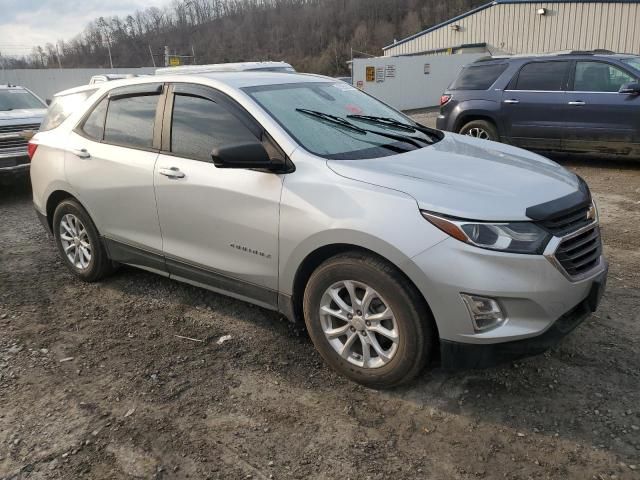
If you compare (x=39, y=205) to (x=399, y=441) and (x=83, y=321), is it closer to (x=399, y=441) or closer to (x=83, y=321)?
(x=83, y=321)

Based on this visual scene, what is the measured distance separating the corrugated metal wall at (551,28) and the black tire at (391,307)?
99.1 feet

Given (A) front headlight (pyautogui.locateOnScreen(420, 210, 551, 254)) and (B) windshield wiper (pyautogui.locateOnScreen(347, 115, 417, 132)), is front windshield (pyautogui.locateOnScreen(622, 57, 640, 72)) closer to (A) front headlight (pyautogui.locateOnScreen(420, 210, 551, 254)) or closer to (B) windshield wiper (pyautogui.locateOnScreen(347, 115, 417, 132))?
(B) windshield wiper (pyautogui.locateOnScreen(347, 115, 417, 132))

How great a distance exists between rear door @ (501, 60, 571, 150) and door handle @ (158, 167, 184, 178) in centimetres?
709

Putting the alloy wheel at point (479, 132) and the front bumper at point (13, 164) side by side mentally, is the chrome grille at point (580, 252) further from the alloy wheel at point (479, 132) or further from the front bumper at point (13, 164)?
the front bumper at point (13, 164)

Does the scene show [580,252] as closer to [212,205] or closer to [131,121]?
[212,205]

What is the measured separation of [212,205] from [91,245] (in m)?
1.64

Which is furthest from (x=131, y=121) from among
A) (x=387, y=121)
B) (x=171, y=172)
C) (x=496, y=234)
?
(x=496, y=234)

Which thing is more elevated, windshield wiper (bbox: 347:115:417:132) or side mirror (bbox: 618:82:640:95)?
windshield wiper (bbox: 347:115:417:132)

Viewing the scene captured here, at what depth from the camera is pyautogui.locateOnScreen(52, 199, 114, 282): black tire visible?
4.60 m

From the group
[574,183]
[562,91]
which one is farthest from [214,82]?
[562,91]

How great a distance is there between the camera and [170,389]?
328 cm

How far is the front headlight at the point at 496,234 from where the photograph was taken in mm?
2705

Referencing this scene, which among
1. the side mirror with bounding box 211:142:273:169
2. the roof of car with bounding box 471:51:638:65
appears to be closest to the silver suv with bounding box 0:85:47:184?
the side mirror with bounding box 211:142:273:169

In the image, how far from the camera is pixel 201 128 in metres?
3.75
